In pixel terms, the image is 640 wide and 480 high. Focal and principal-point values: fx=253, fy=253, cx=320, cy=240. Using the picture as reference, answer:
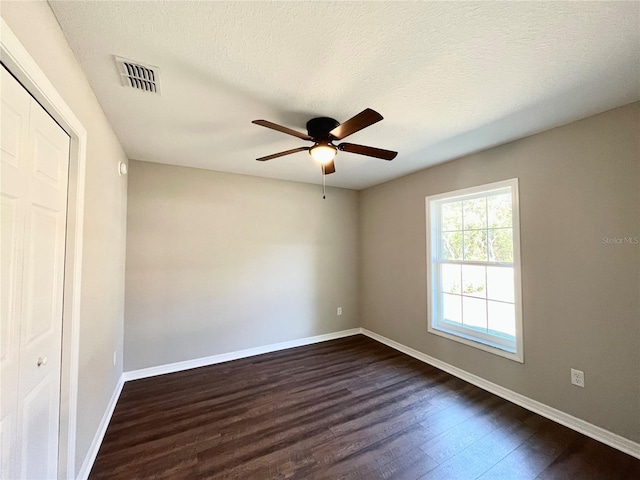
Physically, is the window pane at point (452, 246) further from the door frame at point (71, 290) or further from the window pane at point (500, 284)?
the door frame at point (71, 290)

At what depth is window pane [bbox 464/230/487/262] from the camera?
2817mm

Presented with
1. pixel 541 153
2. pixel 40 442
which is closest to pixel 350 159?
pixel 541 153

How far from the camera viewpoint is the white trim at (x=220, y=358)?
2.89m

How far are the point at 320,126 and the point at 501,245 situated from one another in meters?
2.21

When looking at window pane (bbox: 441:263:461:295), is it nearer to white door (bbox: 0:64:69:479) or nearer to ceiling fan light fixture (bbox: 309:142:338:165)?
ceiling fan light fixture (bbox: 309:142:338:165)

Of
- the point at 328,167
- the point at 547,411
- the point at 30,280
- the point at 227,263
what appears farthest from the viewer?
the point at 227,263

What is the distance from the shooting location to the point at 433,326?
3.24 m

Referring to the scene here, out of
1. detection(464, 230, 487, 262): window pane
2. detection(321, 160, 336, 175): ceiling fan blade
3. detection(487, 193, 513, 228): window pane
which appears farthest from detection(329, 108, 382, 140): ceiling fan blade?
detection(464, 230, 487, 262): window pane

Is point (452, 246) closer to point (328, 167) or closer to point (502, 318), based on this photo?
point (502, 318)

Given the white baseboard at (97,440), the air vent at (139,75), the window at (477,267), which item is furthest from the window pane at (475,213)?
the white baseboard at (97,440)

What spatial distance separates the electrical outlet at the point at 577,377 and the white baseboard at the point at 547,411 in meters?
0.28

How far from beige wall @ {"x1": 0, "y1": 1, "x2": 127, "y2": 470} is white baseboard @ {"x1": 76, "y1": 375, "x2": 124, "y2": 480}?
6 cm

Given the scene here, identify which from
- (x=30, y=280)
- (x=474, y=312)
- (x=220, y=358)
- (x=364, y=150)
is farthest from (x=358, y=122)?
(x=220, y=358)

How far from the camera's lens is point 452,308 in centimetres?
315
